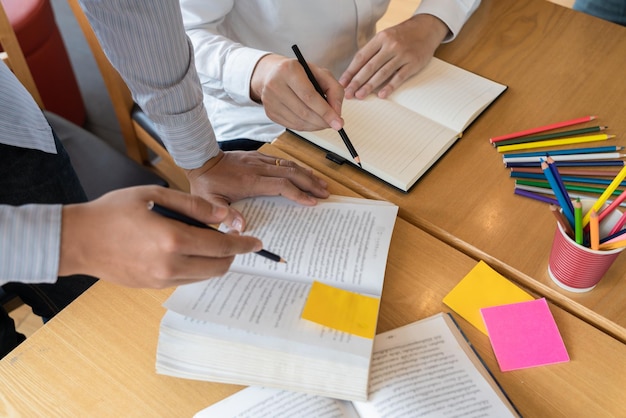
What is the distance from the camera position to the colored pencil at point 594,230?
2.08 feet

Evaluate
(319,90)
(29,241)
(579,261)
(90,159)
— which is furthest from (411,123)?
(90,159)

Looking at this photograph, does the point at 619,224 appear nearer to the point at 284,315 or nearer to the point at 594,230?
the point at 594,230

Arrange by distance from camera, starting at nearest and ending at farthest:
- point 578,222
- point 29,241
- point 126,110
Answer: point 29,241 < point 578,222 < point 126,110

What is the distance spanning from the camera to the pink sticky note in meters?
0.66

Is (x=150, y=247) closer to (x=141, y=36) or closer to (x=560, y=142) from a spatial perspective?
(x=141, y=36)

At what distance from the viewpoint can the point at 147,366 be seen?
2.18 feet

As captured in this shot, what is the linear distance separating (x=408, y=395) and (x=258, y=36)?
0.85 meters

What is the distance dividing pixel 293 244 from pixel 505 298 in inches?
12.1

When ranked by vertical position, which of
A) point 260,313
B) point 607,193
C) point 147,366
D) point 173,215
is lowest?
point 147,366

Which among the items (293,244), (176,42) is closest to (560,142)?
(293,244)

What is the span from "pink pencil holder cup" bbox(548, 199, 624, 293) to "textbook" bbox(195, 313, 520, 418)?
0.18m

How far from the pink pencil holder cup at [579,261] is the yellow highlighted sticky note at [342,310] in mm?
255

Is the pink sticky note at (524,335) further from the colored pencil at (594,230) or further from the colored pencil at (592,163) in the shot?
the colored pencil at (592,163)

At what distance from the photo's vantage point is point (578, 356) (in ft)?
2.16
